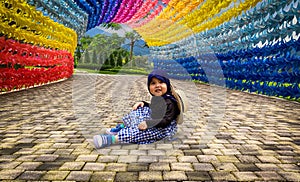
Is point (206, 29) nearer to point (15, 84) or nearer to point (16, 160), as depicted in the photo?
point (15, 84)

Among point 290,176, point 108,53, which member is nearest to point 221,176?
point 290,176

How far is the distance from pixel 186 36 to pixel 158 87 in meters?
12.9

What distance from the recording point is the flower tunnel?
7.09m

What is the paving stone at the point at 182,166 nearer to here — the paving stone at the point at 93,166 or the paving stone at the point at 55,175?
the paving stone at the point at 93,166

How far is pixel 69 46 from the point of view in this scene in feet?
45.3

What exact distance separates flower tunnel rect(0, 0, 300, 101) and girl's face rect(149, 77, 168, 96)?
480 centimetres

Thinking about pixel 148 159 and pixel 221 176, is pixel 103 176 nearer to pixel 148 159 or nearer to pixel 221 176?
pixel 148 159

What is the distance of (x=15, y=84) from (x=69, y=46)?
662cm

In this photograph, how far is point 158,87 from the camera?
3.10 metres

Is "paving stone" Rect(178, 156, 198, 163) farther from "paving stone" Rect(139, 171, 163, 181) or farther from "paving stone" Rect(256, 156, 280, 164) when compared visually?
"paving stone" Rect(256, 156, 280, 164)

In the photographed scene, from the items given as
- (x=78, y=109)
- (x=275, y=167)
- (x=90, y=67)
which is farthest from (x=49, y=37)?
(x=275, y=167)

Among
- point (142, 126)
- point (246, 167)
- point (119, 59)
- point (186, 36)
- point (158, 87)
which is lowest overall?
point (246, 167)

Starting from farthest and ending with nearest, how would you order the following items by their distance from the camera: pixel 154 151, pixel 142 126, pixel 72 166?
pixel 142 126 → pixel 154 151 → pixel 72 166

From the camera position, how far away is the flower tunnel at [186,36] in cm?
709
